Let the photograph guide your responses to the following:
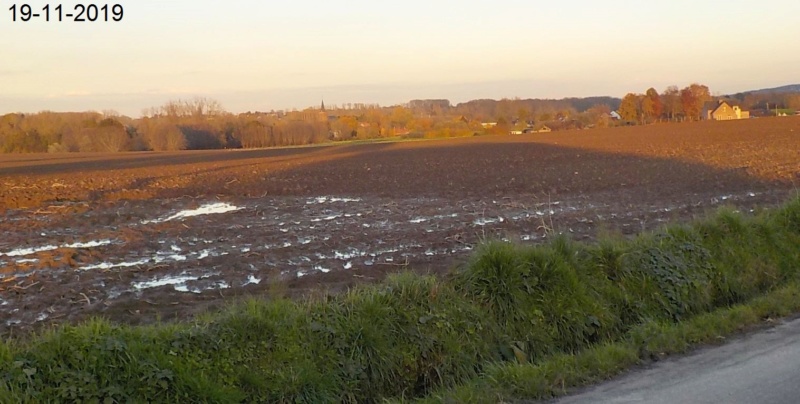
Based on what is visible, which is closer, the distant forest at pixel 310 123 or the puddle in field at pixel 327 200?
the puddle in field at pixel 327 200

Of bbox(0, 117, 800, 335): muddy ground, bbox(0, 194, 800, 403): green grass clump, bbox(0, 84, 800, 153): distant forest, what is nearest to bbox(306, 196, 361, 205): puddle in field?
bbox(0, 117, 800, 335): muddy ground

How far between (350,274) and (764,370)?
26.5 ft

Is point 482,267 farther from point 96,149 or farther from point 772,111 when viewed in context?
point 772,111

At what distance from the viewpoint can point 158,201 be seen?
28.6 m

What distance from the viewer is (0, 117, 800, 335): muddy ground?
1271 cm

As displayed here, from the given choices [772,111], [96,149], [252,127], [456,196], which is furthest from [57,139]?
[772,111]

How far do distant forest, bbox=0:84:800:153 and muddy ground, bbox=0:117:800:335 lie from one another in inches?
2421

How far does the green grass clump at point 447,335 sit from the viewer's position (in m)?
6.11

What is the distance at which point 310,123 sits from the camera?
11931cm

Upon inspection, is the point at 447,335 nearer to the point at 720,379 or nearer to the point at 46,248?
the point at 720,379

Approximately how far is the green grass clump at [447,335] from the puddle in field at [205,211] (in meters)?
15.9

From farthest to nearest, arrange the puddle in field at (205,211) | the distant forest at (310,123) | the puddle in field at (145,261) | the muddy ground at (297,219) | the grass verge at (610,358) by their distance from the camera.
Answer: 1. the distant forest at (310,123)
2. the puddle in field at (205,211)
3. the puddle in field at (145,261)
4. the muddy ground at (297,219)
5. the grass verge at (610,358)

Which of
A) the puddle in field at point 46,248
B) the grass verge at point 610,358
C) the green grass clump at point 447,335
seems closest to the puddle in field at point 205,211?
the puddle in field at point 46,248

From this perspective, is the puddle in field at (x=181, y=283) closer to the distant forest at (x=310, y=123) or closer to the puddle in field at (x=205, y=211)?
the puddle in field at (x=205, y=211)
